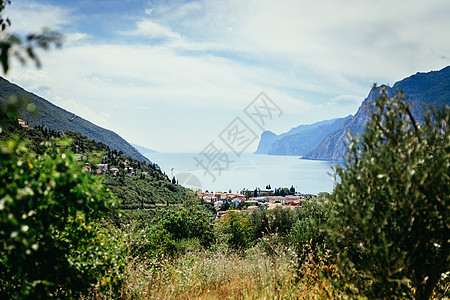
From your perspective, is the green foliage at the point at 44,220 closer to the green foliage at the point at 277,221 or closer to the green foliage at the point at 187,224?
the green foliage at the point at 187,224

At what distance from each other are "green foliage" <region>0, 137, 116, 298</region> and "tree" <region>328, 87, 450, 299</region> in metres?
2.37

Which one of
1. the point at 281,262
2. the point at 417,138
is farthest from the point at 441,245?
the point at 281,262

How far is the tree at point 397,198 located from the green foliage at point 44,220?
93.3 inches

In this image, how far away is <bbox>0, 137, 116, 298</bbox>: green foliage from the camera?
1.69m

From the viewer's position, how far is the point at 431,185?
2461mm

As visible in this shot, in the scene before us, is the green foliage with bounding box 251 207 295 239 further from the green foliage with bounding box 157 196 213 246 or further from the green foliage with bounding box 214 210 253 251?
the green foliage with bounding box 157 196 213 246

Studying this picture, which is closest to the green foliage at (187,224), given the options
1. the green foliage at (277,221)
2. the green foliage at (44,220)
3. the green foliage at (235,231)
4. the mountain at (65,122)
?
the green foliage at (235,231)

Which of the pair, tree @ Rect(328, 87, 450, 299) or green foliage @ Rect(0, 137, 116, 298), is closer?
green foliage @ Rect(0, 137, 116, 298)

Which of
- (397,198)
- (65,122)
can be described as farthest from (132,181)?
(65,122)

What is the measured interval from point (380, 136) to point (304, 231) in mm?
4089

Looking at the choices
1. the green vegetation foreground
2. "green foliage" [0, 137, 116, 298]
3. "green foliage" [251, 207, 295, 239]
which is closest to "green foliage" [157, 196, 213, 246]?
"green foliage" [251, 207, 295, 239]

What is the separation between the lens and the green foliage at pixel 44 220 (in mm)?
1694

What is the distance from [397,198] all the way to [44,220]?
9.83 feet

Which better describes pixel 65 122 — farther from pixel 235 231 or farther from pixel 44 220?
pixel 44 220
